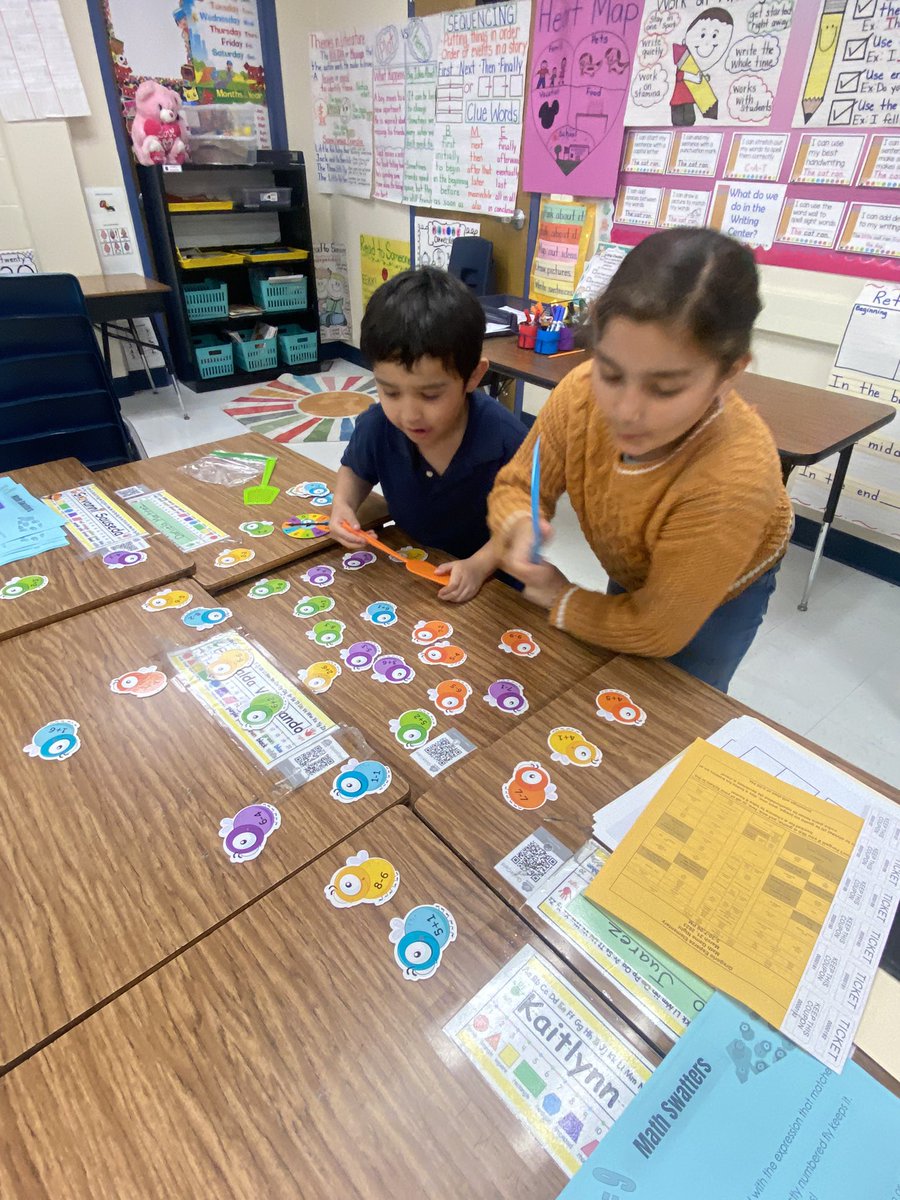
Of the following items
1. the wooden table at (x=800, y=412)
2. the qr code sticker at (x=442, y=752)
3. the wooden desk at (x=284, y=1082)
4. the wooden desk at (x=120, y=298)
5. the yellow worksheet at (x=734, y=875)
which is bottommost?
the wooden desk at (x=120, y=298)

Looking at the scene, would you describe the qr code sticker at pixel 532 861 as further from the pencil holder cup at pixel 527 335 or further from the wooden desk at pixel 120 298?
the wooden desk at pixel 120 298

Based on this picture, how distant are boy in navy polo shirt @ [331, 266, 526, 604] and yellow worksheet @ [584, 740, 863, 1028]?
1.54 feet

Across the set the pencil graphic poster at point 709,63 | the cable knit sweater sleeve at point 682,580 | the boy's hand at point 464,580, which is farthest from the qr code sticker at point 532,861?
the pencil graphic poster at point 709,63

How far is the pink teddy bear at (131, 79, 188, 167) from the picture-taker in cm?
336

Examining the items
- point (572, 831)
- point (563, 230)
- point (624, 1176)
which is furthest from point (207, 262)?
point (624, 1176)

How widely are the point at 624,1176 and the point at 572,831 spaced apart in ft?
0.87

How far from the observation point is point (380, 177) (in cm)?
377

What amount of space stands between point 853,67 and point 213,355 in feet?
10.8

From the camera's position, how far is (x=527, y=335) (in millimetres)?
2406

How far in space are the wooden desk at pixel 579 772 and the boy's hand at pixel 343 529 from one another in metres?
0.47

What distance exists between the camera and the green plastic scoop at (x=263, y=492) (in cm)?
127

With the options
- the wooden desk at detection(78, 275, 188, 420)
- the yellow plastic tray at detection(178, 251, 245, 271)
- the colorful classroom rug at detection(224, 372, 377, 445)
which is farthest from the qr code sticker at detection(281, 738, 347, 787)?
the yellow plastic tray at detection(178, 251, 245, 271)

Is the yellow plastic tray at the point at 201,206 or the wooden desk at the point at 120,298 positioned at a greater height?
the yellow plastic tray at the point at 201,206

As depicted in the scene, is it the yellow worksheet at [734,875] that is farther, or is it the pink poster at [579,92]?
the pink poster at [579,92]
